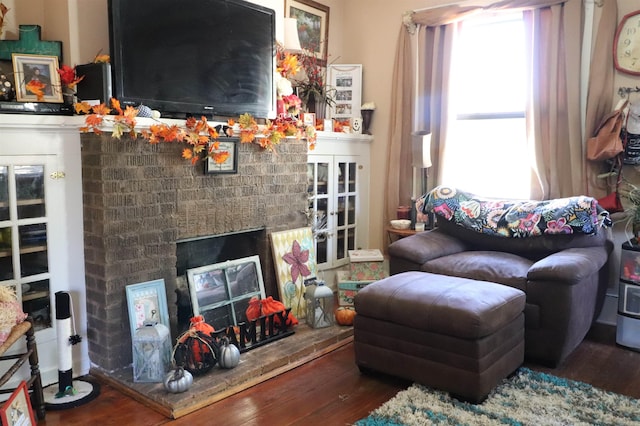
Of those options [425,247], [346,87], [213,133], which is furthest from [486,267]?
[346,87]

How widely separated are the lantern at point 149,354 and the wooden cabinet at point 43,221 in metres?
0.37

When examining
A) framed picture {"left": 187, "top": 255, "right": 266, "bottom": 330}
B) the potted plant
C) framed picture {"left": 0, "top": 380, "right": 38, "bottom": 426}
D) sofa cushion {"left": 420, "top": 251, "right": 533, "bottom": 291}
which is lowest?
framed picture {"left": 0, "top": 380, "right": 38, "bottom": 426}

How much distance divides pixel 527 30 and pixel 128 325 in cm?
322

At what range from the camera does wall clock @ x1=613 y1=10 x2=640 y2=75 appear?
11.2 ft

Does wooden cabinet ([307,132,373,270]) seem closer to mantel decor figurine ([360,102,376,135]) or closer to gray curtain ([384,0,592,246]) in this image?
mantel decor figurine ([360,102,376,135])

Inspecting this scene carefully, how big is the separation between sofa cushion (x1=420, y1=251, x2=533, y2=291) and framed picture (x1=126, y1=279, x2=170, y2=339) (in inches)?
60.6

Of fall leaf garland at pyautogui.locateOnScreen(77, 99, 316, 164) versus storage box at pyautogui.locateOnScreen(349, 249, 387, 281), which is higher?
fall leaf garland at pyautogui.locateOnScreen(77, 99, 316, 164)

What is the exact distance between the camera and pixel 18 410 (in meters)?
2.03

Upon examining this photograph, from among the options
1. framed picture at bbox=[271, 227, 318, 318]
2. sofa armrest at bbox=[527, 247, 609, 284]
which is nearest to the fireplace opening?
framed picture at bbox=[271, 227, 318, 318]

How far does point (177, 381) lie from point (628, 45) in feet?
10.8

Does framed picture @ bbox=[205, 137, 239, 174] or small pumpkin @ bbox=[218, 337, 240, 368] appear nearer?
small pumpkin @ bbox=[218, 337, 240, 368]

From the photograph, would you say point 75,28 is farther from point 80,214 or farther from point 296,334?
point 296,334

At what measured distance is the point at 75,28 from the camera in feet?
8.76

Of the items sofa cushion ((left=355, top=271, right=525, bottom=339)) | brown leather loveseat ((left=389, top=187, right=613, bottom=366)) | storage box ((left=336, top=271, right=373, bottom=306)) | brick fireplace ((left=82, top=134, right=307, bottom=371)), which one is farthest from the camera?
storage box ((left=336, top=271, right=373, bottom=306))
